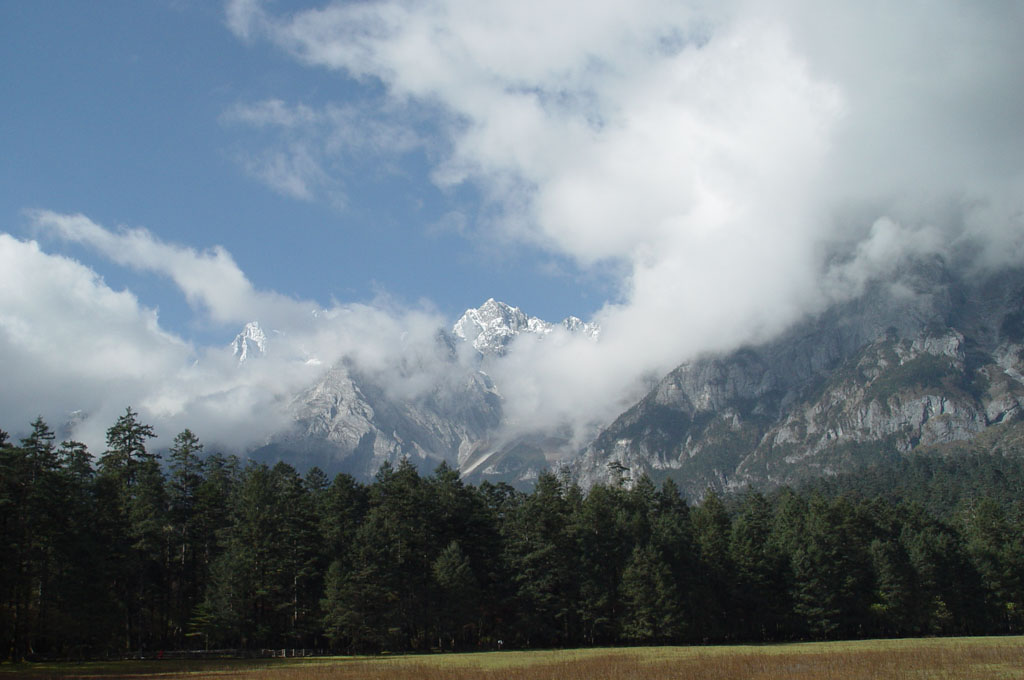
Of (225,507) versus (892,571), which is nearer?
(225,507)

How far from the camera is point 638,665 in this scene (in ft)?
175

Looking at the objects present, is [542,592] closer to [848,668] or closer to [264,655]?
[264,655]

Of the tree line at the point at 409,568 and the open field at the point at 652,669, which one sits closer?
the open field at the point at 652,669

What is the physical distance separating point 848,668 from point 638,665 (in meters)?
13.9

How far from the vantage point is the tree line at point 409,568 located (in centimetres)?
7181

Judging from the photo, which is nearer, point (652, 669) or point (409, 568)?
point (652, 669)

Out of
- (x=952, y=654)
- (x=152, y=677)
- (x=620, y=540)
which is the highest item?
(x=620, y=540)

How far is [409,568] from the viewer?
91875 millimetres

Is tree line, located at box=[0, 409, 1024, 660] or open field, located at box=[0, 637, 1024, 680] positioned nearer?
open field, located at box=[0, 637, 1024, 680]

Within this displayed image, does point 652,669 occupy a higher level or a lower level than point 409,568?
lower

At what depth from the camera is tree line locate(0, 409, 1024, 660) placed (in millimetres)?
71812

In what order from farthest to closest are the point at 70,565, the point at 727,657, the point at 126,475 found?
the point at 126,475 → the point at 70,565 → the point at 727,657

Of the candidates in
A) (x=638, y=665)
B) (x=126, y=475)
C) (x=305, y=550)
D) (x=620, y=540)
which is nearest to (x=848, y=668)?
(x=638, y=665)

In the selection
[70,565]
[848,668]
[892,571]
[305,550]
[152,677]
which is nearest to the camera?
[848,668]
